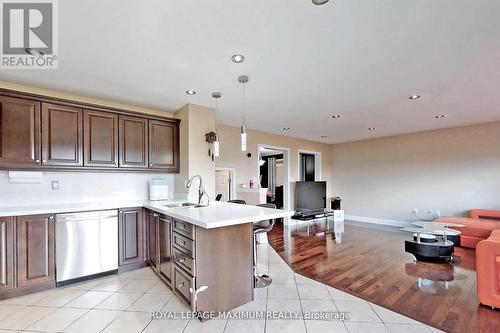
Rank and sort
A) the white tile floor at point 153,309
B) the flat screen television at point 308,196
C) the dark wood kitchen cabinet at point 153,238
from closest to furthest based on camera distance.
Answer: the white tile floor at point 153,309
the dark wood kitchen cabinet at point 153,238
the flat screen television at point 308,196

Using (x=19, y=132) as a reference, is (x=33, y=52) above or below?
above

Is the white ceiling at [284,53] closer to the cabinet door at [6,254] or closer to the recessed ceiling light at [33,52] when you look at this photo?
the recessed ceiling light at [33,52]

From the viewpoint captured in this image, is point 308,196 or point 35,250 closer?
point 35,250

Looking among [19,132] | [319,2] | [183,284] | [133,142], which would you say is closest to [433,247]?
[183,284]

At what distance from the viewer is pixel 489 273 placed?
2.24 meters

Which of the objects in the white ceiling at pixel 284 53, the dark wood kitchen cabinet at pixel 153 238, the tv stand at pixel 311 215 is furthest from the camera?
the tv stand at pixel 311 215

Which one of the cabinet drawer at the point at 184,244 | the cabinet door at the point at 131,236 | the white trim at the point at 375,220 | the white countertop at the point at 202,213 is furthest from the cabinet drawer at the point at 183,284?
the white trim at the point at 375,220

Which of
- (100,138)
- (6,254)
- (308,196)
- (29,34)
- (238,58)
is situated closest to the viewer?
(29,34)

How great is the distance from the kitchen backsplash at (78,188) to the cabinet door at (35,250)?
0.59m

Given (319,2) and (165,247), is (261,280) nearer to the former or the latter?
(165,247)

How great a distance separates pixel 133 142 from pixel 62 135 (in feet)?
2.79

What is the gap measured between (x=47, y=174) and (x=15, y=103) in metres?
0.93

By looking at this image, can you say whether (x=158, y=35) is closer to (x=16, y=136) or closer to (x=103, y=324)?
(x=16, y=136)

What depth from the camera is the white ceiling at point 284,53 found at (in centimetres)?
166
